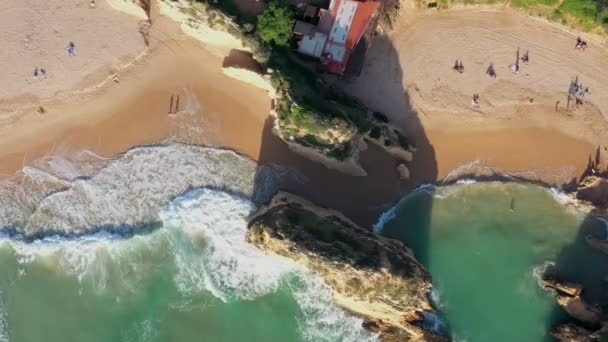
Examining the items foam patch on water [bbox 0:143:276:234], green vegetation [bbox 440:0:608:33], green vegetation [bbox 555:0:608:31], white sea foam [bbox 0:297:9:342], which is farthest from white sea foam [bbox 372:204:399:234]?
white sea foam [bbox 0:297:9:342]

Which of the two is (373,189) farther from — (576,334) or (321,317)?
(576,334)

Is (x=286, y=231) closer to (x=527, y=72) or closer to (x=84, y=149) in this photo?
(x=84, y=149)

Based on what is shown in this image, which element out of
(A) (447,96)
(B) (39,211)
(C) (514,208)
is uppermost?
(A) (447,96)

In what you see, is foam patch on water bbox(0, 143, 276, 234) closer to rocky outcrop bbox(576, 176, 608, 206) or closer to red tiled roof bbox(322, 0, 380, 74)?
red tiled roof bbox(322, 0, 380, 74)

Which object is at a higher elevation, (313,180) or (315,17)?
(315,17)

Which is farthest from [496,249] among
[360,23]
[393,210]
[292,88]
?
[360,23]

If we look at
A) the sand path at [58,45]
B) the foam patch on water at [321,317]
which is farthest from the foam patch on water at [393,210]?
the sand path at [58,45]

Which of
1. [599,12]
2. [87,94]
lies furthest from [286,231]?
[599,12]
